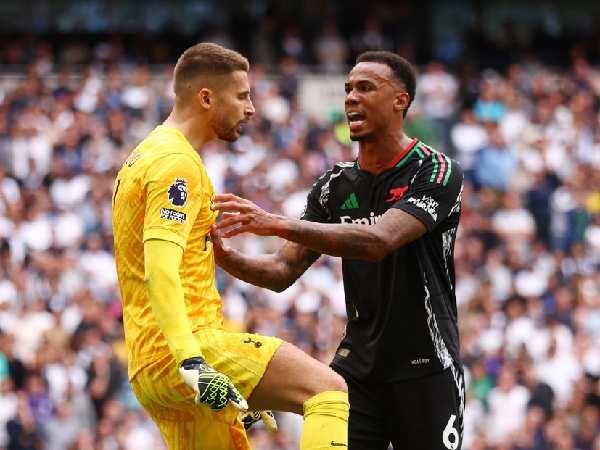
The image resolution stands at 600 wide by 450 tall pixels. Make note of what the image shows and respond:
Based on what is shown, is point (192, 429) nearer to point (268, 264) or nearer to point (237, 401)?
point (237, 401)

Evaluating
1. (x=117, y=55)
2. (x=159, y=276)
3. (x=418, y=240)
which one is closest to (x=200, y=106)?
(x=159, y=276)

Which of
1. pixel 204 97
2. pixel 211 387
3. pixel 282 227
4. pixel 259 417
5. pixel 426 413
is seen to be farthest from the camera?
pixel 426 413

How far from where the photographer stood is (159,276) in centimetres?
521

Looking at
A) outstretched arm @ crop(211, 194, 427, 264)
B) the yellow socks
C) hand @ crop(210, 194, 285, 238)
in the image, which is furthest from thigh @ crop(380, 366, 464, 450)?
hand @ crop(210, 194, 285, 238)

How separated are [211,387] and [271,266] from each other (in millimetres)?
1701

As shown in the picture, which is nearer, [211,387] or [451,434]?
[211,387]

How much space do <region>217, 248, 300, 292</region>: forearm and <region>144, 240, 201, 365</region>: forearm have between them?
1.11m

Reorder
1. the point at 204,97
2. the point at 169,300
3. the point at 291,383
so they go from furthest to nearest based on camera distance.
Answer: the point at 204,97 → the point at 291,383 → the point at 169,300

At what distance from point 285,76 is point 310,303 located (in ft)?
19.4

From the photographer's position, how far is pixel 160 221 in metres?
5.29

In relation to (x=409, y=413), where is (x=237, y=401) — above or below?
above

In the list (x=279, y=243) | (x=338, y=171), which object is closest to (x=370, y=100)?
(x=338, y=171)

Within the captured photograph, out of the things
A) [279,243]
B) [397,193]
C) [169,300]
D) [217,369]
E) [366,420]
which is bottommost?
[366,420]

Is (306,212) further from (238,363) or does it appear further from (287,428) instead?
(287,428)
